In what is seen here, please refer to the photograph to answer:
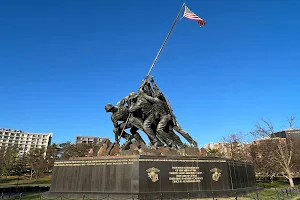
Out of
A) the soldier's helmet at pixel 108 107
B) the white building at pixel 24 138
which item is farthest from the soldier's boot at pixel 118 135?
the white building at pixel 24 138

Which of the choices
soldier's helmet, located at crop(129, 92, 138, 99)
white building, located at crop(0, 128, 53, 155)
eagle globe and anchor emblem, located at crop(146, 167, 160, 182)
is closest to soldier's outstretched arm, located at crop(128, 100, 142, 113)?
soldier's helmet, located at crop(129, 92, 138, 99)

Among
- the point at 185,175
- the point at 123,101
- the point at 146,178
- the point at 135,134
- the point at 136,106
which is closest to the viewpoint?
the point at 146,178

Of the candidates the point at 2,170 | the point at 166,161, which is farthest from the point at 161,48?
the point at 2,170

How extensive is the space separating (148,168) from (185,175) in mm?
2261

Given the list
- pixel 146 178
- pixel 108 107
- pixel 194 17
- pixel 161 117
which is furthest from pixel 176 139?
pixel 194 17

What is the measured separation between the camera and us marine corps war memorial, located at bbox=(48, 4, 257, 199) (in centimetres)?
1223

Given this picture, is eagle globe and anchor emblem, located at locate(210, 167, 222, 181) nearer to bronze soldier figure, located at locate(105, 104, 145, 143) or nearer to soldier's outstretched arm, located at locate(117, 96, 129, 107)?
bronze soldier figure, located at locate(105, 104, 145, 143)

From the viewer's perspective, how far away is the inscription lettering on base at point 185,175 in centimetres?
1272

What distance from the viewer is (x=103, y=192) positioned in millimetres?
12508

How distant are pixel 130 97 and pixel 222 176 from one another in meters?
8.41

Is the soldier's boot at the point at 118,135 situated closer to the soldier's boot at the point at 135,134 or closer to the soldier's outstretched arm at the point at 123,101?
the soldier's boot at the point at 135,134

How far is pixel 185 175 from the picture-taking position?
511 inches

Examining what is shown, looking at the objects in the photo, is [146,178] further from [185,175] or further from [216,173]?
[216,173]

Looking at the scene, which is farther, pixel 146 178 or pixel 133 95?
pixel 133 95
